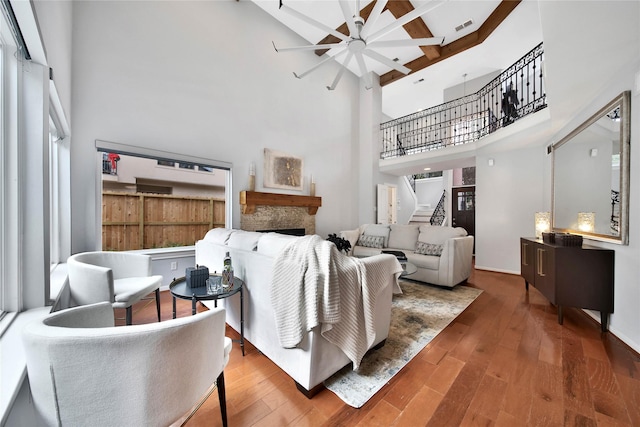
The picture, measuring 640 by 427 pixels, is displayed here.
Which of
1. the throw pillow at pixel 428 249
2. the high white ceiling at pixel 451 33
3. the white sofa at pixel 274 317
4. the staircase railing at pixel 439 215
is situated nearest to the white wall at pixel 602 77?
the throw pillow at pixel 428 249

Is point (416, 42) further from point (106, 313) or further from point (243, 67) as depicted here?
point (106, 313)

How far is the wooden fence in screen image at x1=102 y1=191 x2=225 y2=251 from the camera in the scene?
10.8 feet

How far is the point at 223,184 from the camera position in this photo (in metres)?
4.29

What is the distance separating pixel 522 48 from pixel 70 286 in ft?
27.9

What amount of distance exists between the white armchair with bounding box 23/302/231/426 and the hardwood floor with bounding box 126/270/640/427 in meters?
0.65

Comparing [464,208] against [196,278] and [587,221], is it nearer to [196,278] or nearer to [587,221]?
[587,221]

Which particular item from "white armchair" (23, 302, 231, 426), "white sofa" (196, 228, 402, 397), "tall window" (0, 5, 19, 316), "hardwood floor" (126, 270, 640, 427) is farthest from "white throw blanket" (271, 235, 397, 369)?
"tall window" (0, 5, 19, 316)

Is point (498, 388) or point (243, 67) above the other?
point (243, 67)

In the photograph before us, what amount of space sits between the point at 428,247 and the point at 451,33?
4.69 m

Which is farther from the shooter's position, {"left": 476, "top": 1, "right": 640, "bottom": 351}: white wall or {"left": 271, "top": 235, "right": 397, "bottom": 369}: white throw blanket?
{"left": 476, "top": 1, "right": 640, "bottom": 351}: white wall

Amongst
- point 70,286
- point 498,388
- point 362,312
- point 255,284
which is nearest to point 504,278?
point 498,388

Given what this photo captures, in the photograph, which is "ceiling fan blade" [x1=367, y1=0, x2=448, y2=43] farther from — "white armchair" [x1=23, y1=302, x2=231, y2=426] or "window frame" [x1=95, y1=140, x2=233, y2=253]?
"white armchair" [x1=23, y1=302, x2=231, y2=426]

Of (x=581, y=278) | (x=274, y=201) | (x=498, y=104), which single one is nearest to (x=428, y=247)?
(x=581, y=278)

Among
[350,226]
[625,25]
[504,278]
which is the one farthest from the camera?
[350,226]
